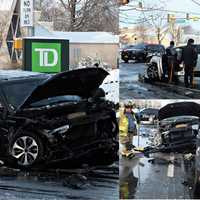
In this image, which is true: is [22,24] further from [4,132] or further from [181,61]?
[181,61]

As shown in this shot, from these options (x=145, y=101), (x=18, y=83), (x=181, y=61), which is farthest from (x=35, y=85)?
(x=181, y=61)

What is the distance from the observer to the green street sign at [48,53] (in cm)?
353

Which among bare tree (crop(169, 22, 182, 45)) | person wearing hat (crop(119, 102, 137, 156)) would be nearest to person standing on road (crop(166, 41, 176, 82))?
bare tree (crop(169, 22, 182, 45))

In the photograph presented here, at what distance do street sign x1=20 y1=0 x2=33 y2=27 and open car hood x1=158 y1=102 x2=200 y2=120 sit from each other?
4.20ft

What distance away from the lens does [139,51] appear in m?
3.16

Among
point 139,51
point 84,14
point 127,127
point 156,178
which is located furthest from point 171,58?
point 156,178

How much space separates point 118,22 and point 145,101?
24.4 inches

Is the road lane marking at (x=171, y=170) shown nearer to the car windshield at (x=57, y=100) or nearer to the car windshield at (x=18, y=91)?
the car windshield at (x=57, y=100)

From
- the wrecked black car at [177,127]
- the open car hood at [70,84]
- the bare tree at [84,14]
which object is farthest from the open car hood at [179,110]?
the bare tree at [84,14]

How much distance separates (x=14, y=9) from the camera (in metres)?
3.49

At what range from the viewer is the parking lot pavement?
11.3 feet

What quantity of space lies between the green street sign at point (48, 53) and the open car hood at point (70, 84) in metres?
0.08

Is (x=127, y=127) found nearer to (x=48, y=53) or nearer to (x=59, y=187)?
(x=59, y=187)

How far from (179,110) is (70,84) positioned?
93 centimetres
